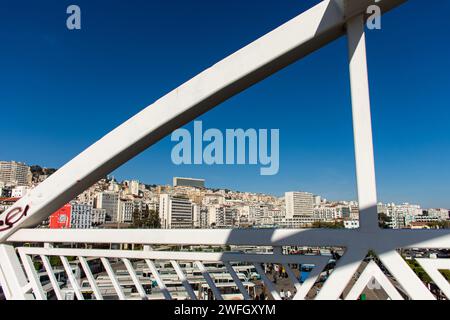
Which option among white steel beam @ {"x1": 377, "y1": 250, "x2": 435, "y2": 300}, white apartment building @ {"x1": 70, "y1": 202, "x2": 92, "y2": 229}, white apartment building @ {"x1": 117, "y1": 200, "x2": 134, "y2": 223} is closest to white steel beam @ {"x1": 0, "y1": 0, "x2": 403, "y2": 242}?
white steel beam @ {"x1": 377, "y1": 250, "x2": 435, "y2": 300}

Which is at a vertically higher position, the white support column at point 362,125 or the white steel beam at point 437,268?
the white support column at point 362,125

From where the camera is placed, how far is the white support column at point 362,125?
1.82 m

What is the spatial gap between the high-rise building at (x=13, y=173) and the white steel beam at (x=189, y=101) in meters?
135

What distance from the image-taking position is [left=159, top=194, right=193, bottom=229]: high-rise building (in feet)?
298

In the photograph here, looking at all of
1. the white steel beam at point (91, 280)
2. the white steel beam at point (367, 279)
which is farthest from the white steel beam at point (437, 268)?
the white steel beam at point (91, 280)

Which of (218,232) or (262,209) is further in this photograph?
(262,209)

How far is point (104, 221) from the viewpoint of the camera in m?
78.2

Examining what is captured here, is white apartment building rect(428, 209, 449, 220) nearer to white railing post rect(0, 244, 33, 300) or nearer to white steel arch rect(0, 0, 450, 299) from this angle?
white steel arch rect(0, 0, 450, 299)

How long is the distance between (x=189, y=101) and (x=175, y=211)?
93.7 metres

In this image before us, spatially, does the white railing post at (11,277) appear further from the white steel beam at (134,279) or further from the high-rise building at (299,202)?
the high-rise building at (299,202)

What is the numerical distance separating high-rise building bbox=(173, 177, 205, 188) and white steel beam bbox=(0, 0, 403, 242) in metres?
136
